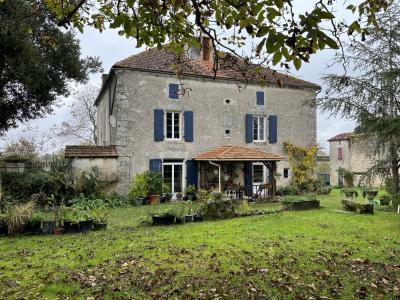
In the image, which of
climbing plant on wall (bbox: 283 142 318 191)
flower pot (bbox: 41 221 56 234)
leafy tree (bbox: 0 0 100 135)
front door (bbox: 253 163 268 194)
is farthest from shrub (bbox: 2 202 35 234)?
climbing plant on wall (bbox: 283 142 318 191)

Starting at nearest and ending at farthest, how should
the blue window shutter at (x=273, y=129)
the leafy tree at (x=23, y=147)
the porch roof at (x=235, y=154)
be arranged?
1. the porch roof at (x=235, y=154)
2. the blue window shutter at (x=273, y=129)
3. the leafy tree at (x=23, y=147)

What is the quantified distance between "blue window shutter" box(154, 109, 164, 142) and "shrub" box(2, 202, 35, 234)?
913 centimetres

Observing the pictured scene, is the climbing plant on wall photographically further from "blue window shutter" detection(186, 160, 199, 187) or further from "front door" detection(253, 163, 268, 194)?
"blue window shutter" detection(186, 160, 199, 187)

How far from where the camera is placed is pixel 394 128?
13.0 m

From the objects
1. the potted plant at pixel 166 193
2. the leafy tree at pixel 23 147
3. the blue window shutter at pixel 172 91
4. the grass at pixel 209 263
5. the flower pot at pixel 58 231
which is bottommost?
the grass at pixel 209 263

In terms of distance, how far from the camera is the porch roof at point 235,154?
18047mm

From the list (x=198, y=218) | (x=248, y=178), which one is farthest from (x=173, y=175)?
(x=198, y=218)

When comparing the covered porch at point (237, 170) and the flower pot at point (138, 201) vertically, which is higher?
the covered porch at point (237, 170)

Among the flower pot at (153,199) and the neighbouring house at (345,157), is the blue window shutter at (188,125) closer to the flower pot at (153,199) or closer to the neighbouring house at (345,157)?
the flower pot at (153,199)

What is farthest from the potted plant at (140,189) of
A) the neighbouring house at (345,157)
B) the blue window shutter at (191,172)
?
the neighbouring house at (345,157)

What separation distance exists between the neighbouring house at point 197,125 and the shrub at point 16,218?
791 centimetres

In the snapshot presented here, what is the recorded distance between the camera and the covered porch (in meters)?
18.2

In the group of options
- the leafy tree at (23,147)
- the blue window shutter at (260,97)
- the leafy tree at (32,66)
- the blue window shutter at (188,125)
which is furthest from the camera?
the leafy tree at (23,147)

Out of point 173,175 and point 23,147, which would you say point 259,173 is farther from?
point 23,147
